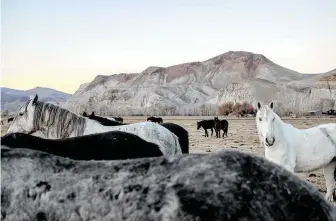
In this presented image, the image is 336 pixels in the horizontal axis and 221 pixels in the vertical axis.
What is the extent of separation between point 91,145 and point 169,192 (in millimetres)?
4014

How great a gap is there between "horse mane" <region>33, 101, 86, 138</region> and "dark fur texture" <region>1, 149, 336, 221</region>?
6.52m

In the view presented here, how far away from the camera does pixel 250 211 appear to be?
2256 mm

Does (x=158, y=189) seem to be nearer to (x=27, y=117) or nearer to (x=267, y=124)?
(x=267, y=124)

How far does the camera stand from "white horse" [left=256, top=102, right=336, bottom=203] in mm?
8594

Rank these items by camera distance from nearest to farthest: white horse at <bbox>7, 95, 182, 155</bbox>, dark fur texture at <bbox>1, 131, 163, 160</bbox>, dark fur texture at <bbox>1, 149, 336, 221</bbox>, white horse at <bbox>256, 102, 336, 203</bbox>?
dark fur texture at <bbox>1, 149, 336, 221</bbox> < dark fur texture at <bbox>1, 131, 163, 160</bbox> < white horse at <bbox>256, 102, 336, 203</bbox> < white horse at <bbox>7, 95, 182, 155</bbox>

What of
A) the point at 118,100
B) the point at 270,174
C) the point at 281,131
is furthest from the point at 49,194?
the point at 118,100

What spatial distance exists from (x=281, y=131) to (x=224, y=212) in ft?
22.5

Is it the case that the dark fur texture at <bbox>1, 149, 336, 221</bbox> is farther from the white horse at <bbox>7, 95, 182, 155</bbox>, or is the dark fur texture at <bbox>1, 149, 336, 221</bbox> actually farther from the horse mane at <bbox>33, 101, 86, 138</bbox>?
the horse mane at <bbox>33, 101, 86, 138</bbox>

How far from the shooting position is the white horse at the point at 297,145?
859 centimetres

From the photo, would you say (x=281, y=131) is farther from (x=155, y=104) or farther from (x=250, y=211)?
(x=155, y=104)

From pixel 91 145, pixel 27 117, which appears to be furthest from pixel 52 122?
pixel 91 145

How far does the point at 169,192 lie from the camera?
2350 mm

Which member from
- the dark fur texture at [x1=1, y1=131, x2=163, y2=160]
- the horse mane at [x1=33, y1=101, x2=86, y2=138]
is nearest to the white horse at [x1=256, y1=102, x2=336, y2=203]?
the dark fur texture at [x1=1, y1=131, x2=163, y2=160]

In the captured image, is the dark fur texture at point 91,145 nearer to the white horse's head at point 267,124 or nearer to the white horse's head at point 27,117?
the white horse's head at point 267,124
